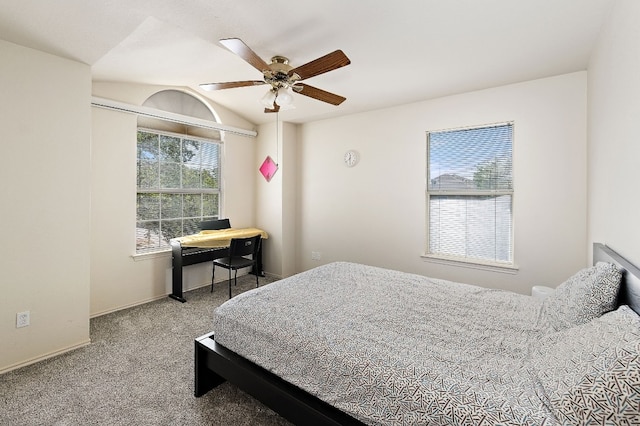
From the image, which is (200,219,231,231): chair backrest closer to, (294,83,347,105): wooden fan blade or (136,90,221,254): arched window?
(136,90,221,254): arched window

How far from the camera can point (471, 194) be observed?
3.41 meters

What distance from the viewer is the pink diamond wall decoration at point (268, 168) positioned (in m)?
4.79

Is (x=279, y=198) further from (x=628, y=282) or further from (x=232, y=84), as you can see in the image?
(x=628, y=282)

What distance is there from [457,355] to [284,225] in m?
3.59

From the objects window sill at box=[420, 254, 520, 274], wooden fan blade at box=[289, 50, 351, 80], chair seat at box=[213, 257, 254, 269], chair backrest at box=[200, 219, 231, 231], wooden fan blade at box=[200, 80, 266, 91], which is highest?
wooden fan blade at box=[200, 80, 266, 91]

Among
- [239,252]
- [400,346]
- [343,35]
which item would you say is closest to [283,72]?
[343,35]

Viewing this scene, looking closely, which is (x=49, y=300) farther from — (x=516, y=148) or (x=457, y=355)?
(x=516, y=148)

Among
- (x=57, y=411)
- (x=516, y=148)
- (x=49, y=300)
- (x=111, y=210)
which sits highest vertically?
(x=516, y=148)

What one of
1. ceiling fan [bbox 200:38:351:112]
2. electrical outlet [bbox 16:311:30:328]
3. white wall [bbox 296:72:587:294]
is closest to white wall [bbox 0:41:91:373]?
electrical outlet [bbox 16:311:30:328]

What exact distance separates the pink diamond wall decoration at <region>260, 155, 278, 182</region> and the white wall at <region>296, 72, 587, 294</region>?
43 cm

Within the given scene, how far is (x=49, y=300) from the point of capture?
2.49 m

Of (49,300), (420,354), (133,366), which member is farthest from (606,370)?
(49,300)

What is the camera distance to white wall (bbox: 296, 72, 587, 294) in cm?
283

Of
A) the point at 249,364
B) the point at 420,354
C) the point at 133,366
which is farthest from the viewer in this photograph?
the point at 133,366
